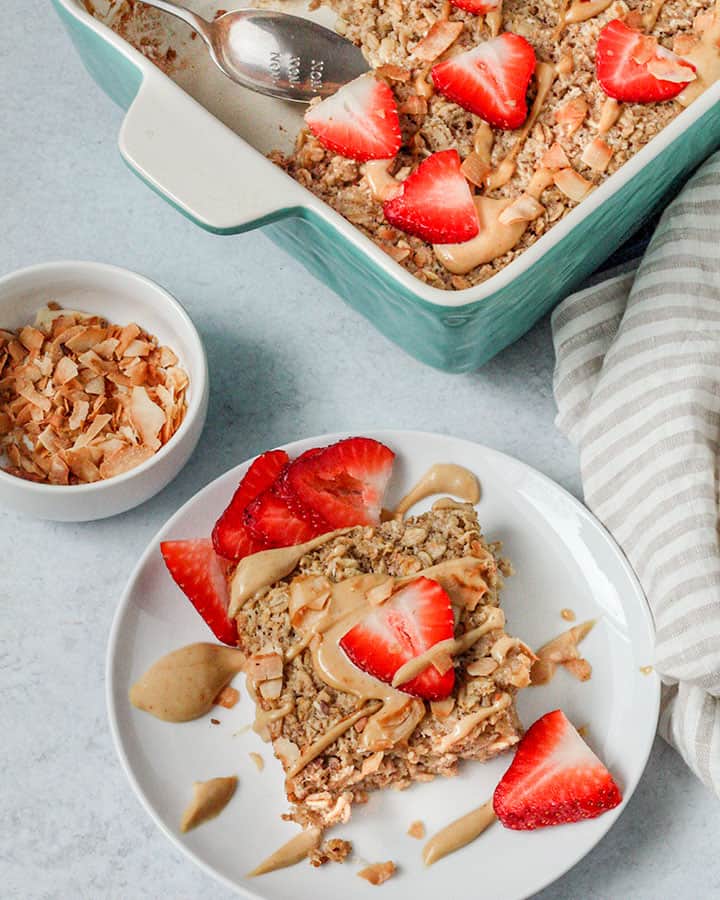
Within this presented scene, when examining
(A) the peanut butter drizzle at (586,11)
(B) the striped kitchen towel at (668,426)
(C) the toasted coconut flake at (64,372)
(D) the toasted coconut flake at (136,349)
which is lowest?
(C) the toasted coconut flake at (64,372)

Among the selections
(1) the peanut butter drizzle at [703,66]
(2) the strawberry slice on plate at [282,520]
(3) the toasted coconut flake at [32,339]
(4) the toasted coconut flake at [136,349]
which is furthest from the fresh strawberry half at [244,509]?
(1) the peanut butter drizzle at [703,66]

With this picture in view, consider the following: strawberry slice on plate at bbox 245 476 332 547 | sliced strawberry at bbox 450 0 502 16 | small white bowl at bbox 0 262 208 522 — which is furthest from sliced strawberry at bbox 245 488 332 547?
sliced strawberry at bbox 450 0 502 16

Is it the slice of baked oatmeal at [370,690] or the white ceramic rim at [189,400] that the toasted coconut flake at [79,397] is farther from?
the slice of baked oatmeal at [370,690]

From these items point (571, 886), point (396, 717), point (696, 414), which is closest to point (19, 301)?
point (396, 717)

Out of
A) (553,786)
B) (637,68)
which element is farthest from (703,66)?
(553,786)

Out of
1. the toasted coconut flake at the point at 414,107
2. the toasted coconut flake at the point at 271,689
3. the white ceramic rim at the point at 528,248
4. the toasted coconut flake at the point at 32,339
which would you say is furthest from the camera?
the toasted coconut flake at the point at 32,339

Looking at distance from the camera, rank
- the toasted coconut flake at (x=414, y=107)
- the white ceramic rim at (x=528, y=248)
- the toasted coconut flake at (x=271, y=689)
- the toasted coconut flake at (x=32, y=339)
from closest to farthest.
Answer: the white ceramic rim at (x=528, y=248) → the toasted coconut flake at (x=271, y=689) → the toasted coconut flake at (x=414, y=107) → the toasted coconut flake at (x=32, y=339)

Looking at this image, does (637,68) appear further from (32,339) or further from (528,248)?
(32,339)

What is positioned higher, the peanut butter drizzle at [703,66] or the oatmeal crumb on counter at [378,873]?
Result: the peanut butter drizzle at [703,66]
